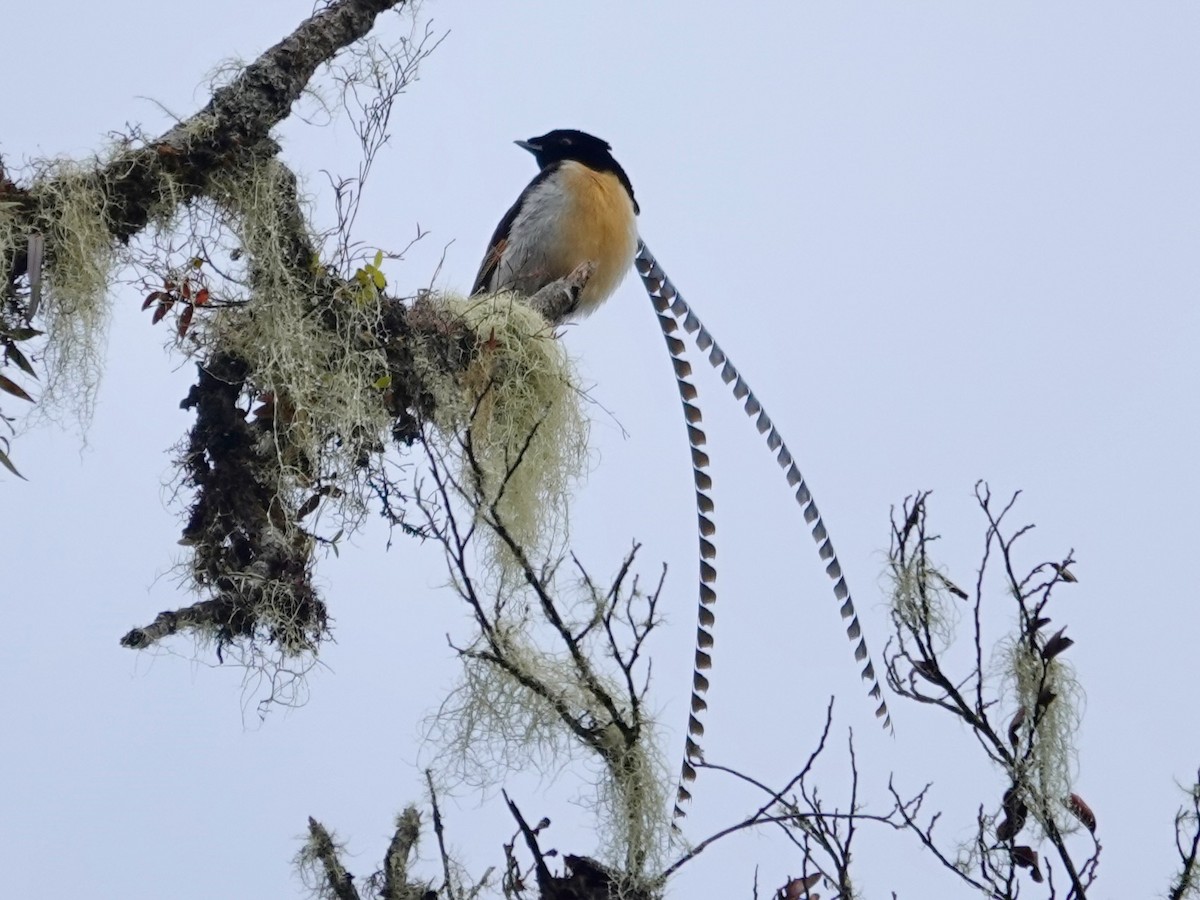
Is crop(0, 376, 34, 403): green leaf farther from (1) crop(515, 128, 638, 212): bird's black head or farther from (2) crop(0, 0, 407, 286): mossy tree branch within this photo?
(1) crop(515, 128, 638, 212): bird's black head

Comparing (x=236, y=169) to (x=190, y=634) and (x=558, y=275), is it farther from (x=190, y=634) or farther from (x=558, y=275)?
(x=558, y=275)

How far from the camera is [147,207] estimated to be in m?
3.07

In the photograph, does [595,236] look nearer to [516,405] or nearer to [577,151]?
[577,151]

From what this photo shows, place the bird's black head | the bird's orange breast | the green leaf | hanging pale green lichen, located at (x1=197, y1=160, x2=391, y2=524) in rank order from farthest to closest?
1. the bird's black head
2. the bird's orange breast
3. hanging pale green lichen, located at (x1=197, y1=160, x2=391, y2=524)
4. the green leaf

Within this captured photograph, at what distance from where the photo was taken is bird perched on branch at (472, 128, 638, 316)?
4613 mm

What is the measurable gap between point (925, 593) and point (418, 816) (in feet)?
3.67

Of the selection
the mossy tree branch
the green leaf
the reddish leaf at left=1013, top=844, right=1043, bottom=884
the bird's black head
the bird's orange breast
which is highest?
the bird's black head

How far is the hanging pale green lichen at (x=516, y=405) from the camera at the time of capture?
3.36 meters

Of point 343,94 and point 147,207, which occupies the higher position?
point 343,94

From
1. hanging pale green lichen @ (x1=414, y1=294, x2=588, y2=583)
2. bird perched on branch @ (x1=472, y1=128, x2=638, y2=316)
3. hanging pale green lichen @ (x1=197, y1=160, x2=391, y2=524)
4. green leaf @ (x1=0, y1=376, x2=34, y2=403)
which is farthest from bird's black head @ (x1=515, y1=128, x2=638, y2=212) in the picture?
green leaf @ (x1=0, y1=376, x2=34, y2=403)

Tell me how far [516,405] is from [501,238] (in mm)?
1367

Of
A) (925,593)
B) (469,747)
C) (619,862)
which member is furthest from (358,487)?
(925,593)

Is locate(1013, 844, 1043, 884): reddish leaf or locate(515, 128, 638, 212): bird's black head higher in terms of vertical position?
locate(515, 128, 638, 212): bird's black head

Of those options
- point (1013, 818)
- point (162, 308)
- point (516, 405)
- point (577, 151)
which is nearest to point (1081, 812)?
point (1013, 818)
